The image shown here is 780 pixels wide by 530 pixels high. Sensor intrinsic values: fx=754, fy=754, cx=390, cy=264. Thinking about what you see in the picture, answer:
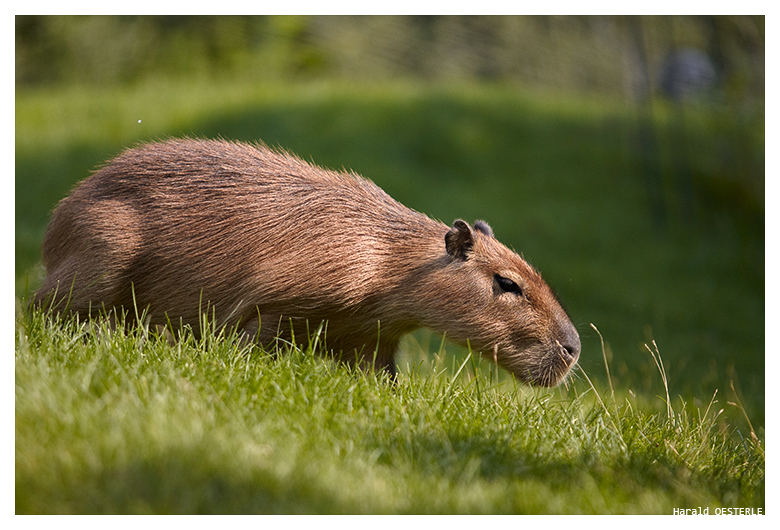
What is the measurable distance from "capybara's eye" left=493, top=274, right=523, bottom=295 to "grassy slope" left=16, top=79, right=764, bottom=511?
3.22 metres

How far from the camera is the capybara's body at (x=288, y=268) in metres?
3.72

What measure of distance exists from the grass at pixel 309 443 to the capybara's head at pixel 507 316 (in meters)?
0.30

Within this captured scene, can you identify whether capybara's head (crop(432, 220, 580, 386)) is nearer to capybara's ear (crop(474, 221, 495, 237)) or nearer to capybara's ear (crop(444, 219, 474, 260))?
capybara's ear (crop(444, 219, 474, 260))

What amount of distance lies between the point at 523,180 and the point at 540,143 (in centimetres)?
122

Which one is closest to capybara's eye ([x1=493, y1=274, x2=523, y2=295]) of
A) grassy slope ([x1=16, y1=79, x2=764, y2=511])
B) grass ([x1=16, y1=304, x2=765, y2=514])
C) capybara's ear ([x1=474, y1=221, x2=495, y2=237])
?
capybara's ear ([x1=474, y1=221, x2=495, y2=237])

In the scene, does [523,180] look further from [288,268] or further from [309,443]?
[309,443]

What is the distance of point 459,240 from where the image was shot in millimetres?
3848

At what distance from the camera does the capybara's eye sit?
3859 mm

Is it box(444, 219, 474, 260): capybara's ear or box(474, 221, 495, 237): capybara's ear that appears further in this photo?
box(474, 221, 495, 237): capybara's ear

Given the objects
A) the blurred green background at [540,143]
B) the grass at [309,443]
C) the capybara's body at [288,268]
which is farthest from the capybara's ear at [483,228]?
the blurred green background at [540,143]

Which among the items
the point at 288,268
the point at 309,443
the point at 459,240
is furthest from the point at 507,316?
the point at 309,443

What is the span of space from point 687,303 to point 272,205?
22.9ft

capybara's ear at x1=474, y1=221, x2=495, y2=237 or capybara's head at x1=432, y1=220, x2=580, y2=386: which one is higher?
capybara's ear at x1=474, y1=221, x2=495, y2=237

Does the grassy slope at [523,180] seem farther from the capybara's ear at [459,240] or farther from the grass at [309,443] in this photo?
the grass at [309,443]
